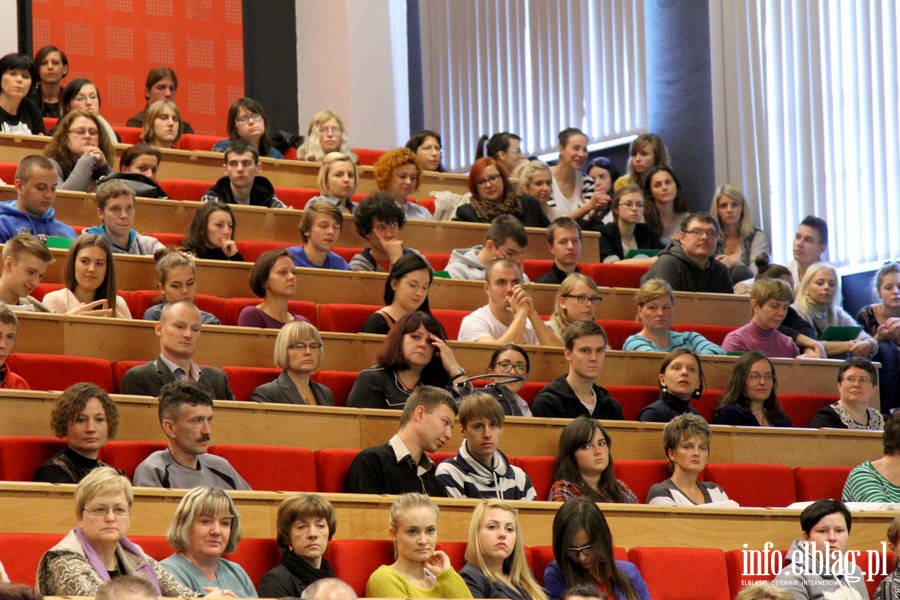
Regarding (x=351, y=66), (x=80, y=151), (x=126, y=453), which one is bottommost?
(x=126, y=453)

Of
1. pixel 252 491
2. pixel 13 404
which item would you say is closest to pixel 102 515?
pixel 252 491

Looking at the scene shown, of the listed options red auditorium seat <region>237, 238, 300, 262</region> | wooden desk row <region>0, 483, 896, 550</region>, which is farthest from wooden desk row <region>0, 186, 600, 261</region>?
wooden desk row <region>0, 483, 896, 550</region>

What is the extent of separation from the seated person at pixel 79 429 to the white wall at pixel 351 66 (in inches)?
178

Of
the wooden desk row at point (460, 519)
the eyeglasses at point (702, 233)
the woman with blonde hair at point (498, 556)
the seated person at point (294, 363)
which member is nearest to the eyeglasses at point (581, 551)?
the woman with blonde hair at point (498, 556)

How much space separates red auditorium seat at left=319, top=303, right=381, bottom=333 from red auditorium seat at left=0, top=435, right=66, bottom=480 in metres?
1.47

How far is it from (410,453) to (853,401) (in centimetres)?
183

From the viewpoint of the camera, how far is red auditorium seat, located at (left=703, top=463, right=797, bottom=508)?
434cm

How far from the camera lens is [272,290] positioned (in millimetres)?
4645

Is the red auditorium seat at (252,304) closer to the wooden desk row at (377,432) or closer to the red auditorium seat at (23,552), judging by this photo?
the wooden desk row at (377,432)

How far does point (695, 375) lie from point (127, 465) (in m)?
1.87

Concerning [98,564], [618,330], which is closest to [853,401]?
[618,330]

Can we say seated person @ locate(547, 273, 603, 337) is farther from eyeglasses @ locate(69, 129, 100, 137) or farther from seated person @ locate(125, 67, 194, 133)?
seated person @ locate(125, 67, 194, 133)

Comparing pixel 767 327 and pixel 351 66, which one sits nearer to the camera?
pixel 767 327

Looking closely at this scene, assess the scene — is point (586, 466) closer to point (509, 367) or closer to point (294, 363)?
point (509, 367)
